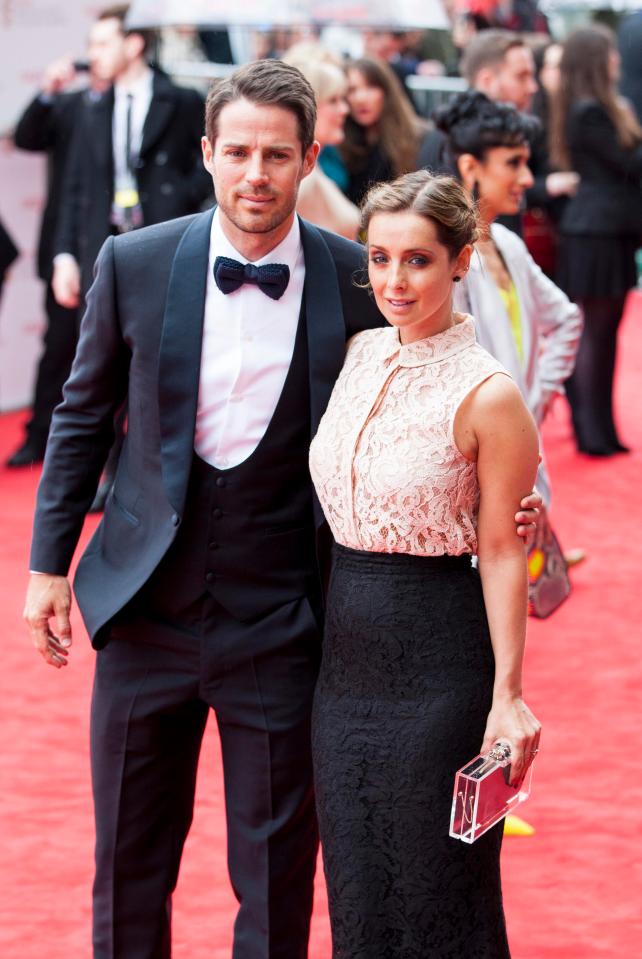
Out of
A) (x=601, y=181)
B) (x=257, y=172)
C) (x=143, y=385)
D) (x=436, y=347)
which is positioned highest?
(x=257, y=172)

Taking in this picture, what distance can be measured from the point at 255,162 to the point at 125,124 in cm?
387

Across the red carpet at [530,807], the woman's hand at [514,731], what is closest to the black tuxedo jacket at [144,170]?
the red carpet at [530,807]

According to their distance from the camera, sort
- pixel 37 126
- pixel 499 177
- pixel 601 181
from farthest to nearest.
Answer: pixel 601 181 < pixel 37 126 < pixel 499 177

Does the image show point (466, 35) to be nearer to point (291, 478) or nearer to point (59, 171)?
point (59, 171)

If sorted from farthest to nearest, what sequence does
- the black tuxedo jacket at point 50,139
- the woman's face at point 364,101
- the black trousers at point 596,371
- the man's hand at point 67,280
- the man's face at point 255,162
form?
1. the black trousers at point 596,371
2. the black tuxedo jacket at point 50,139
3. the woman's face at point 364,101
4. the man's hand at point 67,280
5. the man's face at point 255,162

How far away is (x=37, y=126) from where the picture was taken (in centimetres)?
684

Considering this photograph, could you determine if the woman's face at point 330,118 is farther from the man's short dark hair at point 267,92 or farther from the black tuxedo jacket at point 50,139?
the man's short dark hair at point 267,92

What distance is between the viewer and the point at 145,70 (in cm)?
618

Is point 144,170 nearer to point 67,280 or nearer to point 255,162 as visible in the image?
point 67,280

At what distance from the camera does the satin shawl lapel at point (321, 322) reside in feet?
8.19

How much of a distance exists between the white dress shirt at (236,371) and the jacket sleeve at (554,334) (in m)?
1.34

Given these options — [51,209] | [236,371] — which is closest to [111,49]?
[51,209]

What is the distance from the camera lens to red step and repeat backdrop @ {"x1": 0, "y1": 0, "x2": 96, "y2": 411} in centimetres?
769

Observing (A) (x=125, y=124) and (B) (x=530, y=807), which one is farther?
(A) (x=125, y=124)
